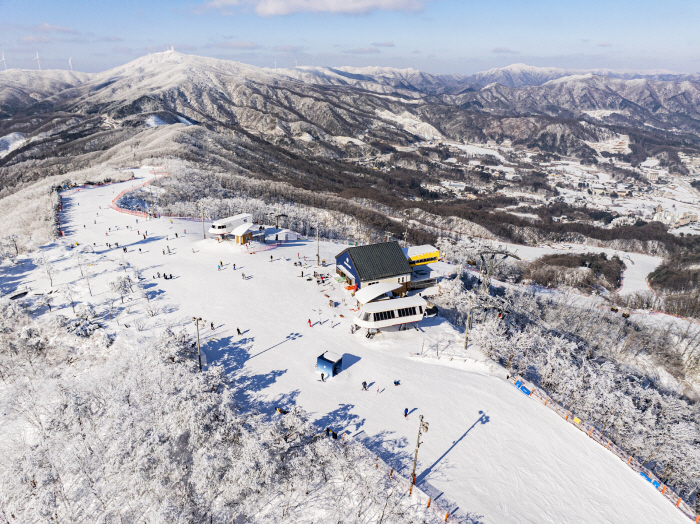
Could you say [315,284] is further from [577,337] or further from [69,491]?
[577,337]

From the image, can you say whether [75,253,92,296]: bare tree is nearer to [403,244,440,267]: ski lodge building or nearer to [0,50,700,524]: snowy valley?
[0,50,700,524]: snowy valley

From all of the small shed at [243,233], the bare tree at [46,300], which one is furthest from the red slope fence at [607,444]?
the bare tree at [46,300]

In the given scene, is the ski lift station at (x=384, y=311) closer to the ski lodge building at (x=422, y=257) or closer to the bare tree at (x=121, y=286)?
the ski lodge building at (x=422, y=257)

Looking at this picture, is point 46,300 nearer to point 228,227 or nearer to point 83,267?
point 83,267

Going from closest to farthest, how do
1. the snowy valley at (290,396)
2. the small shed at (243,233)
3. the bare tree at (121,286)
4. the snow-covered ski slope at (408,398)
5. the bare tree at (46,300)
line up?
1. the snowy valley at (290,396)
2. the snow-covered ski slope at (408,398)
3. the bare tree at (46,300)
4. the bare tree at (121,286)
5. the small shed at (243,233)

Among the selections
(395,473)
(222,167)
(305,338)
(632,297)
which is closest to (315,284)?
(305,338)
